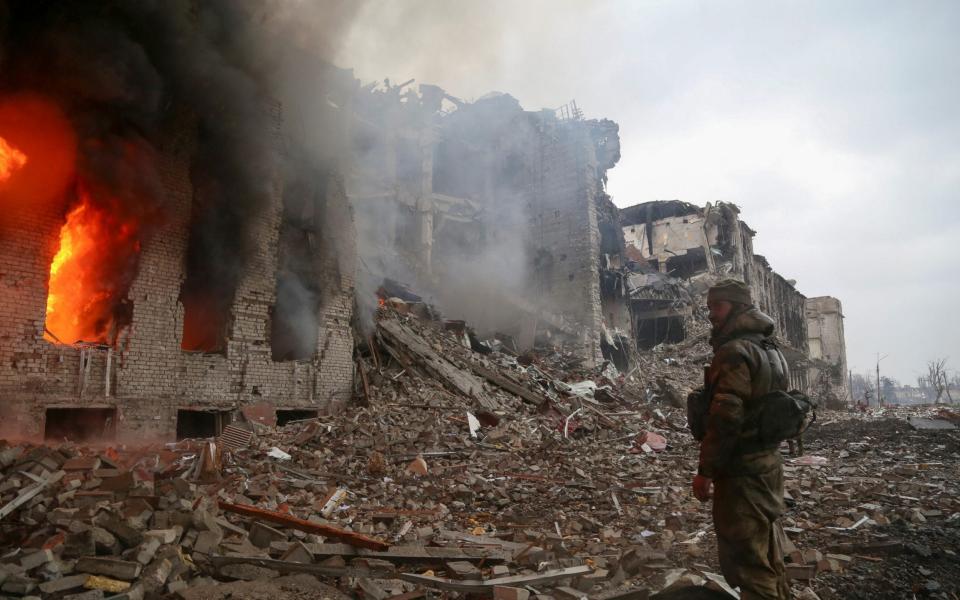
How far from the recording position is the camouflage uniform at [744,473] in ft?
10.3

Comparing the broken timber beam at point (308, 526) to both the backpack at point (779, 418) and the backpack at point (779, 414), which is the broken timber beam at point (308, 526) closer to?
the backpack at point (779, 414)

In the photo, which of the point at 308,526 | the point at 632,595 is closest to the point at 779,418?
the point at 632,595

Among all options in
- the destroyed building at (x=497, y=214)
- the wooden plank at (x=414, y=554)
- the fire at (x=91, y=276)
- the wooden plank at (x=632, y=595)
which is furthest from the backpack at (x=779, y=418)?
the destroyed building at (x=497, y=214)

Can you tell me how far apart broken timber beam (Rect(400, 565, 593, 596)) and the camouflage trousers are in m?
A: 1.32

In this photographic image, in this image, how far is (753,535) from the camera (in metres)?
3.14

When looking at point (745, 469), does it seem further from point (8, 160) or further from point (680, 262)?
point (680, 262)

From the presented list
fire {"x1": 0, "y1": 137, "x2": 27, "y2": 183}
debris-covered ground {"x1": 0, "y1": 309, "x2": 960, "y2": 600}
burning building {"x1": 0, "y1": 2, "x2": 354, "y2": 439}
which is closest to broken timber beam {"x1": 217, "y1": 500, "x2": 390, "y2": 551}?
debris-covered ground {"x1": 0, "y1": 309, "x2": 960, "y2": 600}

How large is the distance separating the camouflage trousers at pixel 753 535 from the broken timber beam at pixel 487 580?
4.33 ft

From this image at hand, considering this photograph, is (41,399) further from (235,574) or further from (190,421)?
(235,574)

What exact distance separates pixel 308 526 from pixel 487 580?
5.93 ft

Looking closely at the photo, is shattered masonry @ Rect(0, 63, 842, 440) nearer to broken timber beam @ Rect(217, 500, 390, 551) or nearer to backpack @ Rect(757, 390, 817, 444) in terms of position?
broken timber beam @ Rect(217, 500, 390, 551)

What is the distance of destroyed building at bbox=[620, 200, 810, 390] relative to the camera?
91.5 feet

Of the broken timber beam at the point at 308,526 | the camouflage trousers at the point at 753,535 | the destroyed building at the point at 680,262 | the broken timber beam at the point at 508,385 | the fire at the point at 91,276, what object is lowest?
the broken timber beam at the point at 308,526

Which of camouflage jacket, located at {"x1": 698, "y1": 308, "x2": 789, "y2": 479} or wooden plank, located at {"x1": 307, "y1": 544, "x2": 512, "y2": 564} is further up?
camouflage jacket, located at {"x1": 698, "y1": 308, "x2": 789, "y2": 479}
